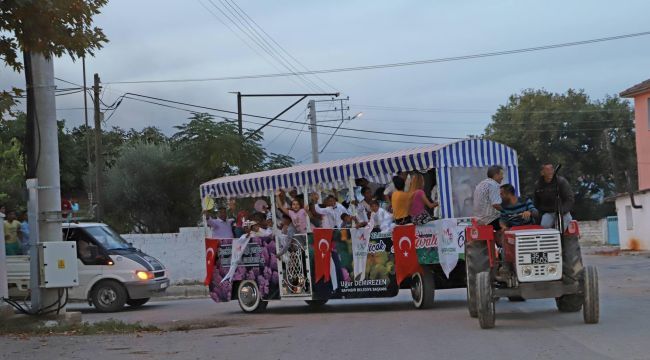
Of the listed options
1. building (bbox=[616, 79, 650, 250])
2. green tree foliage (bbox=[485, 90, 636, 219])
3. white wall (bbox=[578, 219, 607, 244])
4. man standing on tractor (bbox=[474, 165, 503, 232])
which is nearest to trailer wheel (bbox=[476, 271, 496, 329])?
man standing on tractor (bbox=[474, 165, 503, 232])

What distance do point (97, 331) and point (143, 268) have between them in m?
6.02

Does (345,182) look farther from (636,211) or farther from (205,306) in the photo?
(636,211)

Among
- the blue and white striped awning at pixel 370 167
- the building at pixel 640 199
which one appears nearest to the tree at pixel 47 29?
the blue and white striped awning at pixel 370 167

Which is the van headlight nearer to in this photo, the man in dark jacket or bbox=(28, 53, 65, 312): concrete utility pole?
bbox=(28, 53, 65, 312): concrete utility pole

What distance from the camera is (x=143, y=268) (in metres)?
18.6

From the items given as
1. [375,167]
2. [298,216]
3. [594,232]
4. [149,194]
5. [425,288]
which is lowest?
[594,232]

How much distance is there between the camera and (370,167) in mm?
15062

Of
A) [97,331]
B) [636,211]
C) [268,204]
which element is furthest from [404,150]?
[636,211]

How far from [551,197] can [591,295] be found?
1.50 meters

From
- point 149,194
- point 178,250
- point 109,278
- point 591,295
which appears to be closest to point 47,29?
point 591,295

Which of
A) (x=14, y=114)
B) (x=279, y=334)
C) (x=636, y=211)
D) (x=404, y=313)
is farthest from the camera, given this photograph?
(x=636, y=211)

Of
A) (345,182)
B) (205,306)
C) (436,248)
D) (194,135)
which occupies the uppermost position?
(194,135)

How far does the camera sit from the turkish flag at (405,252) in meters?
14.2

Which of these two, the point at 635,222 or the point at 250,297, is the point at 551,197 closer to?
the point at 250,297
